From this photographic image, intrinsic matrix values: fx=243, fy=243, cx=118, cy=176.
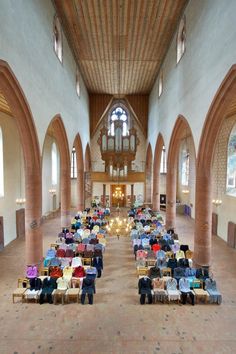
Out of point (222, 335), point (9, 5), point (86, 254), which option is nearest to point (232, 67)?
point (9, 5)

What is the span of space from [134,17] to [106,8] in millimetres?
1536

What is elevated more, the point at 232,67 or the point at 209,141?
the point at 232,67

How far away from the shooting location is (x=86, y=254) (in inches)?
428

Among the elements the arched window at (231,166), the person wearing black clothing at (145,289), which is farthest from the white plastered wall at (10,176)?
the arched window at (231,166)

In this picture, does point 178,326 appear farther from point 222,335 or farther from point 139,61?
point 139,61

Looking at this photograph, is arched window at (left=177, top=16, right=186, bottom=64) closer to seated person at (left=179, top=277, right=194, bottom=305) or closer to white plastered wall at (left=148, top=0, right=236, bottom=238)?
white plastered wall at (left=148, top=0, right=236, bottom=238)

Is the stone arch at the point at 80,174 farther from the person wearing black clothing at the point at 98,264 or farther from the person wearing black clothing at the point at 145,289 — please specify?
the person wearing black clothing at the point at 145,289

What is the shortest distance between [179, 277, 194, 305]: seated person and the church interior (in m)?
0.26

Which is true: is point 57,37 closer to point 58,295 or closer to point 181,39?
point 181,39

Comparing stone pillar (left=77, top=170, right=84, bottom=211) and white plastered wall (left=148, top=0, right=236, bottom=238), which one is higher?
white plastered wall (left=148, top=0, right=236, bottom=238)

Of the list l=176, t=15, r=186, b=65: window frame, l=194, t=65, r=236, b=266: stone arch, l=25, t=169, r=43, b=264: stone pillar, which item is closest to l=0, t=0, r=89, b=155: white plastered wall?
l=25, t=169, r=43, b=264: stone pillar

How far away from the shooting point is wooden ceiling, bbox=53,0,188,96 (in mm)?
11414

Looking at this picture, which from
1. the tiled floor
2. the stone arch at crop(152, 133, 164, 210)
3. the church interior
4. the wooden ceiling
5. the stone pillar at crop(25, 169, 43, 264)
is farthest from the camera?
the stone arch at crop(152, 133, 164, 210)

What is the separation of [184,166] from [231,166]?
9534 mm
